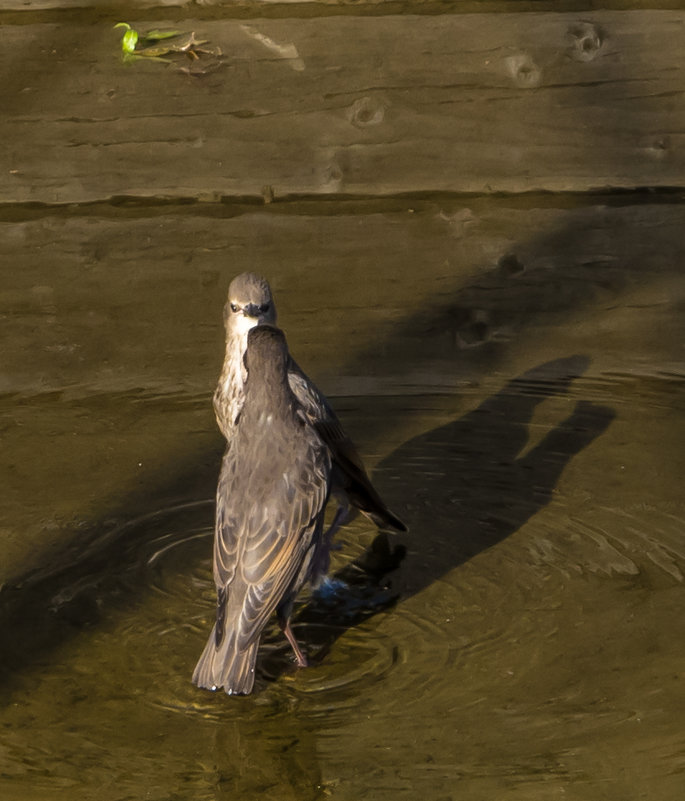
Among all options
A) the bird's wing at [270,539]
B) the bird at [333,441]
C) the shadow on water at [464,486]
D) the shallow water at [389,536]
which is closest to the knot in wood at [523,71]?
the shallow water at [389,536]

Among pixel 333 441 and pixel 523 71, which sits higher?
pixel 523 71

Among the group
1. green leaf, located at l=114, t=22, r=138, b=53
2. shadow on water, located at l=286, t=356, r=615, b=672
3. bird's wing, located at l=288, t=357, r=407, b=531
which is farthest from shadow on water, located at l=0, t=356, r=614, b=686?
green leaf, located at l=114, t=22, r=138, b=53

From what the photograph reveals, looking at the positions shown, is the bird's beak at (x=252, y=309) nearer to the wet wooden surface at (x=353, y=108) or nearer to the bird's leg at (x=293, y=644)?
the bird's leg at (x=293, y=644)

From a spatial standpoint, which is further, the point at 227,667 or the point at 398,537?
the point at 398,537

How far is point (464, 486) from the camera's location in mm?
5695

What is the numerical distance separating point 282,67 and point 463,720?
4.84 m

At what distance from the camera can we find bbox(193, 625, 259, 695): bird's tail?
14.7ft

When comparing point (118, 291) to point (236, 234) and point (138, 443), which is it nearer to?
point (236, 234)

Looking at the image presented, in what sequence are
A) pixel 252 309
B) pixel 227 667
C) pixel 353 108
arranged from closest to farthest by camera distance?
pixel 227 667 → pixel 252 309 → pixel 353 108

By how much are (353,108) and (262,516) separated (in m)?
3.91

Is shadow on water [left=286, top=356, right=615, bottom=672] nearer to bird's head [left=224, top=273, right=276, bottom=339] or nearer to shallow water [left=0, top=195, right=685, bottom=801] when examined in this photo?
shallow water [left=0, top=195, right=685, bottom=801]

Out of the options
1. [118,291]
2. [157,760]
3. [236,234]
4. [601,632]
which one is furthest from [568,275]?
[157,760]

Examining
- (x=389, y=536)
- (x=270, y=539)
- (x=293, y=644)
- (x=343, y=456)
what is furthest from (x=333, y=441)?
(x=293, y=644)

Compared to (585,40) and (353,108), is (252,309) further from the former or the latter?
(585,40)
